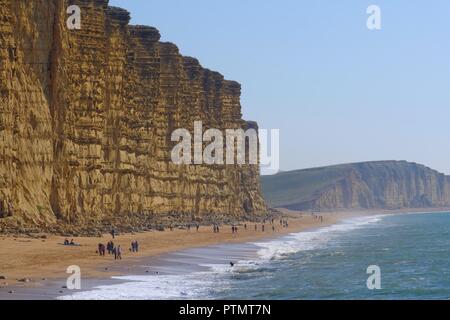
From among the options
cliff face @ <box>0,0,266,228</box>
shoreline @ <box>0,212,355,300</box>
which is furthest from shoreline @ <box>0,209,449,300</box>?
cliff face @ <box>0,0,266,228</box>

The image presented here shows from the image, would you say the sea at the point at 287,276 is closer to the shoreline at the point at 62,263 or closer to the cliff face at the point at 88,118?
the shoreline at the point at 62,263

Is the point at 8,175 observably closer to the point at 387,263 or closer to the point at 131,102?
the point at 387,263
